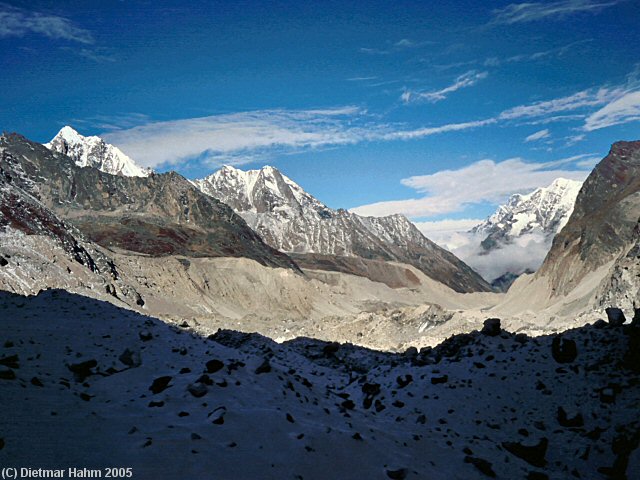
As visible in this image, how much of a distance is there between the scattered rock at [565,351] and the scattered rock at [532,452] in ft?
16.8

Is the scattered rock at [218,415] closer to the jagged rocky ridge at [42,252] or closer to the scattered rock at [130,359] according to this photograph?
the scattered rock at [130,359]

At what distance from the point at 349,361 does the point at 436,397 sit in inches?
421

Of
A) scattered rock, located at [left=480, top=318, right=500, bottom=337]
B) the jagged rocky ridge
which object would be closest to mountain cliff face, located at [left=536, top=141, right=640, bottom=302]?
scattered rock, located at [left=480, top=318, right=500, bottom=337]

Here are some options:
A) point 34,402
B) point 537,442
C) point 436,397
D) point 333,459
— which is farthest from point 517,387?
point 34,402

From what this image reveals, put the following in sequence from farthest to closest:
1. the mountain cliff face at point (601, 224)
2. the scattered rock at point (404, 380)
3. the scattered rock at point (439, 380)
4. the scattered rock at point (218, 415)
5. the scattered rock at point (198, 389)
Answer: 1. the mountain cliff face at point (601, 224)
2. the scattered rock at point (404, 380)
3. the scattered rock at point (439, 380)
4. the scattered rock at point (198, 389)
5. the scattered rock at point (218, 415)

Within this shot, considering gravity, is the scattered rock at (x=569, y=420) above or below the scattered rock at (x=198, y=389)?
below

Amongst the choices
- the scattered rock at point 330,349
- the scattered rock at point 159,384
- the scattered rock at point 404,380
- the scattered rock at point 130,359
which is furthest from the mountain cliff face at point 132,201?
the scattered rock at point 159,384

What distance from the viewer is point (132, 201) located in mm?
115062

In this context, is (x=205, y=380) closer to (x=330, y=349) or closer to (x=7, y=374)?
(x=7, y=374)

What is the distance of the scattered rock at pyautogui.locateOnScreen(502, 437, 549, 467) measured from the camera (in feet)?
32.7

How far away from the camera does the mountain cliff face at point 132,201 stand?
95812mm

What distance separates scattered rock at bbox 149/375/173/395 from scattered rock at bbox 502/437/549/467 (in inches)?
286

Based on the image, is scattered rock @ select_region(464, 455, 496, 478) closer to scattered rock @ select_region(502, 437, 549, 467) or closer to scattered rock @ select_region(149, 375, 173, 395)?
scattered rock @ select_region(502, 437, 549, 467)

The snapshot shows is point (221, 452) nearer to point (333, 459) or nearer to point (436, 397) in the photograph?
point (333, 459)
